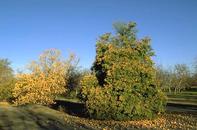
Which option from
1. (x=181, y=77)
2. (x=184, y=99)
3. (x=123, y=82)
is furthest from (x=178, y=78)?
(x=123, y=82)

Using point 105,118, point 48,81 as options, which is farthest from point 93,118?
point 48,81

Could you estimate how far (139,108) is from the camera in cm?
2373

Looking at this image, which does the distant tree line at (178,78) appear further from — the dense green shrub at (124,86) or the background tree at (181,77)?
the dense green shrub at (124,86)

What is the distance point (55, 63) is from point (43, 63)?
1.85 metres

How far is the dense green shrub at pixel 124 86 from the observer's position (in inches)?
944

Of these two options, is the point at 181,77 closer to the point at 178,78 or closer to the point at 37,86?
the point at 178,78

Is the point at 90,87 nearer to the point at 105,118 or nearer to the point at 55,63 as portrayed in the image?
the point at 105,118

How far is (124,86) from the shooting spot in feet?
79.6

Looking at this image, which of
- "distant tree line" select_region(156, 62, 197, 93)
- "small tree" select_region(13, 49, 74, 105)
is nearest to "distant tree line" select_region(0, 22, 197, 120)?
"small tree" select_region(13, 49, 74, 105)

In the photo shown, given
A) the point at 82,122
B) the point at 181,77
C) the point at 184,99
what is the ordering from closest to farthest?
the point at 82,122, the point at 184,99, the point at 181,77

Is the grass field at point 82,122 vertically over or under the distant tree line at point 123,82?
under

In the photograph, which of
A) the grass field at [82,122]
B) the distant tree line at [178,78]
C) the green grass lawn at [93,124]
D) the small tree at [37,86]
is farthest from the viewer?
the distant tree line at [178,78]

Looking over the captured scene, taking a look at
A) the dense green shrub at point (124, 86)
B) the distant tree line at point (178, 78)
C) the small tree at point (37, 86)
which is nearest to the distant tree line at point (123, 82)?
the dense green shrub at point (124, 86)

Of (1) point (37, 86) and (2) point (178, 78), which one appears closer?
(1) point (37, 86)
